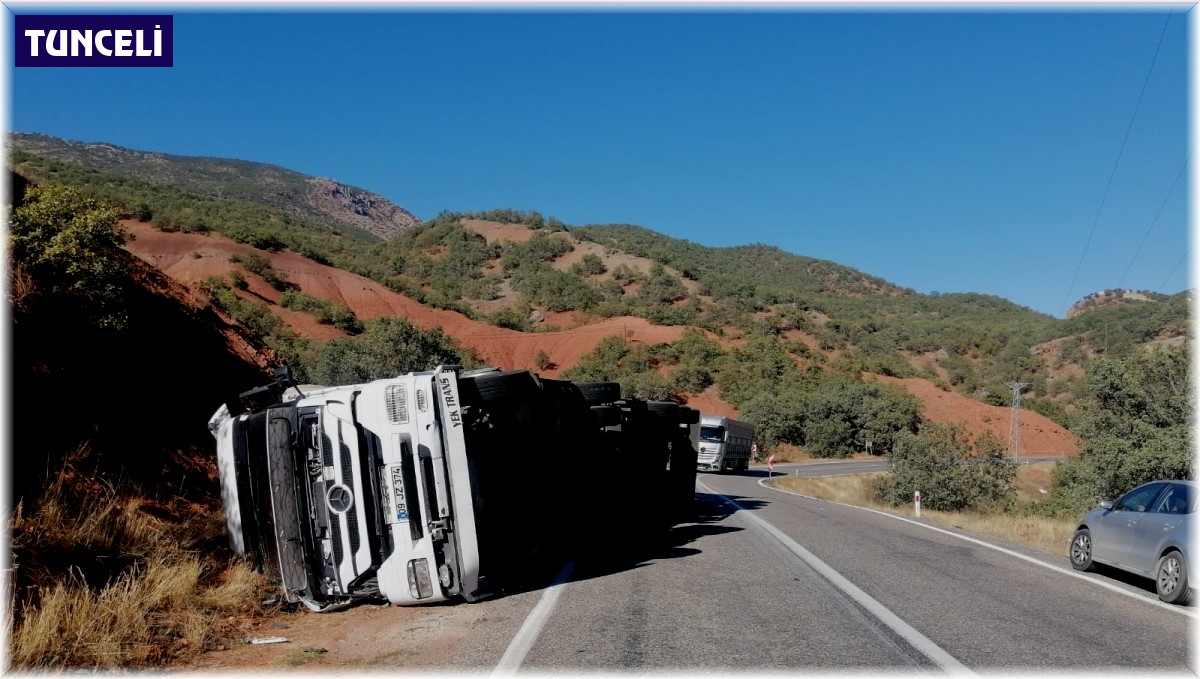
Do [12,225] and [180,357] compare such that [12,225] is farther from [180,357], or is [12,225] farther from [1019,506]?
[1019,506]

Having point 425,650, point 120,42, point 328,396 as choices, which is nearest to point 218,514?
point 328,396

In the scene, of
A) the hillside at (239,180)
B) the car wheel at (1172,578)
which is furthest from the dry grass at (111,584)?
the hillside at (239,180)

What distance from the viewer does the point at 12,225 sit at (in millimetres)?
10734

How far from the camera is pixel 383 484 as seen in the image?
25.6 ft

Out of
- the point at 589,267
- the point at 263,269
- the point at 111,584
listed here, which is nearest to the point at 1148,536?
the point at 111,584

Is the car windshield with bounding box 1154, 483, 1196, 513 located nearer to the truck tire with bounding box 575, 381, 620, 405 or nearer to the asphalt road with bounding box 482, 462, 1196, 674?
the asphalt road with bounding box 482, 462, 1196, 674

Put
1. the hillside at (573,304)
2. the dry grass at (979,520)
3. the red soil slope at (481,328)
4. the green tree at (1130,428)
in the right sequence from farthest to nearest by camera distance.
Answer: the hillside at (573,304) < the red soil slope at (481,328) < the green tree at (1130,428) < the dry grass at (979,520)

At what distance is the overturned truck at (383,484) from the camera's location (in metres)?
7.77

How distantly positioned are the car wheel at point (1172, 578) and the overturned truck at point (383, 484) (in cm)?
682

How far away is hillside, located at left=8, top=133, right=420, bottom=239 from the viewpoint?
11194 cm

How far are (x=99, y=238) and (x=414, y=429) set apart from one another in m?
6.42

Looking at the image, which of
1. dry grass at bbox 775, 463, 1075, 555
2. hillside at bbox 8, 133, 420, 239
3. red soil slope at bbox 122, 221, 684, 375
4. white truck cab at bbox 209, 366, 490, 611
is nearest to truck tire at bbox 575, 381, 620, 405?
white truck cab at bbox 209, 366, 490, 611

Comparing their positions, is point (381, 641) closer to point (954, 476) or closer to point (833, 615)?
point (833, 615)

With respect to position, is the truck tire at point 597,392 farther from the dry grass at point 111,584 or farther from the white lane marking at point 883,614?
the dry grass at point 111,584
